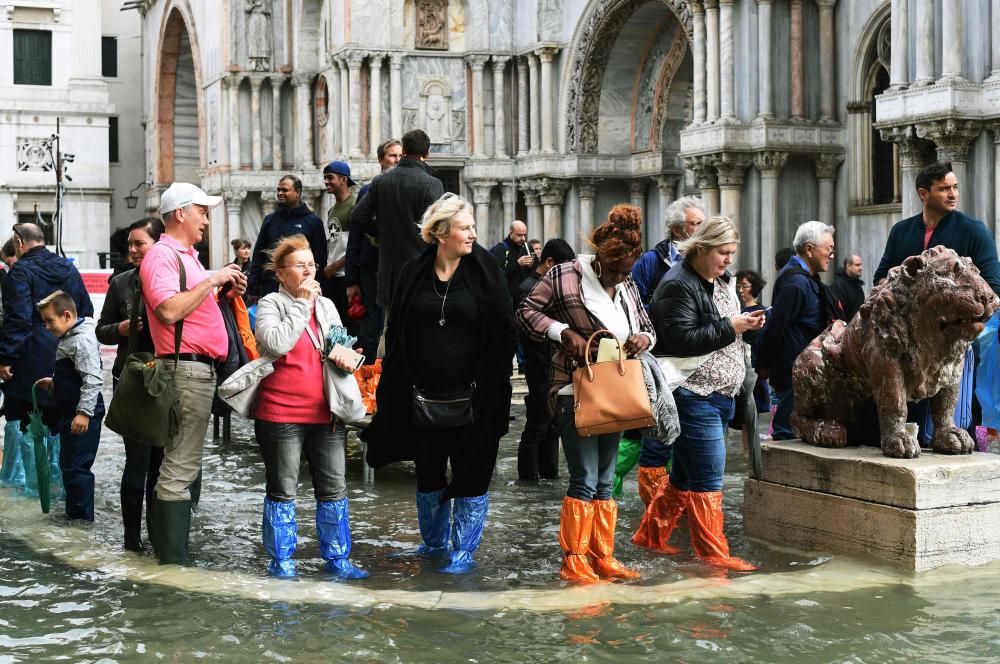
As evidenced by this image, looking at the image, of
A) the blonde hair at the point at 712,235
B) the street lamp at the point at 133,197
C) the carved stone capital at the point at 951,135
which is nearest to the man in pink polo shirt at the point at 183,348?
the blonde hair at the point at 712,235

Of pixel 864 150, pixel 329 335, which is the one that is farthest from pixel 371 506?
pixel 864 150

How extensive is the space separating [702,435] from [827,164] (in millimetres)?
12043

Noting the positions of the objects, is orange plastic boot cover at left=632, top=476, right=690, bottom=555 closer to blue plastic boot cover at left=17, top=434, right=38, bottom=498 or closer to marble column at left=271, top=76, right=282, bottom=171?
blue plastic boot cover at left=17, top=434, right=38, bottom=498

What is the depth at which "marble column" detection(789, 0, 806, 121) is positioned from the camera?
59.9 feet

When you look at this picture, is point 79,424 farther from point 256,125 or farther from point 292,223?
point 256,125

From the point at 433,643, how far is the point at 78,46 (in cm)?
4601

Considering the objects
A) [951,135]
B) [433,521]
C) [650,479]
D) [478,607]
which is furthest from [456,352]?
[951,135]

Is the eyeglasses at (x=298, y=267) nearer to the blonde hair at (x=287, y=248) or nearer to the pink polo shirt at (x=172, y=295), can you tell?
the blonde hair at (x=287, y=248)

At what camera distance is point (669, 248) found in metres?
8.80

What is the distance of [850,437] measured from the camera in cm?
773

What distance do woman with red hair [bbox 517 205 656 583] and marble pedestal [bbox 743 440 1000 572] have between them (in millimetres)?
1153

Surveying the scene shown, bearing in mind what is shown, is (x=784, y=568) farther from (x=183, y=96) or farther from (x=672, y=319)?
(x=183, y=96)

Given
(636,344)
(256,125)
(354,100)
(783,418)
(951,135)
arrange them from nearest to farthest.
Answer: (636,344) → (783,418) → (951,135) → (354,100) → (256,125)

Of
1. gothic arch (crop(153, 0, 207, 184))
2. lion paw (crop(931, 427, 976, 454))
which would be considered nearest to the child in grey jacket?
lion paw (crop(931, 427, 976, 454))
